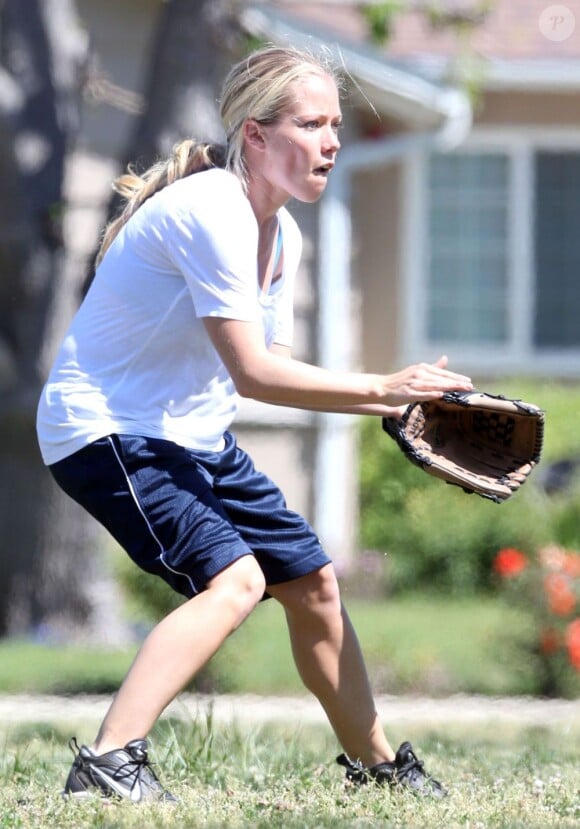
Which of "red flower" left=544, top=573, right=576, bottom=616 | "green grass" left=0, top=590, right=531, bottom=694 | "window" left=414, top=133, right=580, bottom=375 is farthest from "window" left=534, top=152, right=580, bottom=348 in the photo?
"red flower" left=544, top=573, right=576, bottom=616

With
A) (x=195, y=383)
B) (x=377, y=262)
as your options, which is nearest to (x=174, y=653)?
(x=195, y=383)

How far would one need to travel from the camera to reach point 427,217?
39.2 feet

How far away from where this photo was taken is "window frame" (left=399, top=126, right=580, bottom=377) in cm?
1170

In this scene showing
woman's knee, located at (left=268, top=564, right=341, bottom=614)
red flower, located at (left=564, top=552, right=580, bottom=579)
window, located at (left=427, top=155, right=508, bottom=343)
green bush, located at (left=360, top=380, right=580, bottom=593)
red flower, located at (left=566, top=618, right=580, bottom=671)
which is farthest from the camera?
window, located at (left=427, top=155, right=508, bottom=343)

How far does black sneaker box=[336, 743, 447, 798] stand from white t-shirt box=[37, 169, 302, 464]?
0.97 metres

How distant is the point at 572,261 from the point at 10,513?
17.9 ft

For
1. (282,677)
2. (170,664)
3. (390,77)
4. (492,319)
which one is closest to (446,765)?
(170,664)

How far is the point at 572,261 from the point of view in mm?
12125

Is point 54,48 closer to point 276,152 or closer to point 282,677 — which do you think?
point 282,677

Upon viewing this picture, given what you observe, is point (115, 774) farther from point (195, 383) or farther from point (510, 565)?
point (510, 565)

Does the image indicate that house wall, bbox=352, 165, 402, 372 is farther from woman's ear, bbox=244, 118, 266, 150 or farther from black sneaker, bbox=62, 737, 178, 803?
black sneaker, bbox=62, 737, 178, 803

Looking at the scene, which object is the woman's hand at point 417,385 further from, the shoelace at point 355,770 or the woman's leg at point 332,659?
the shoelace at point 355,770

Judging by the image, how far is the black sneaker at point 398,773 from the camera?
4.09 metres

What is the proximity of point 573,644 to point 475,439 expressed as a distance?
10.8ft
